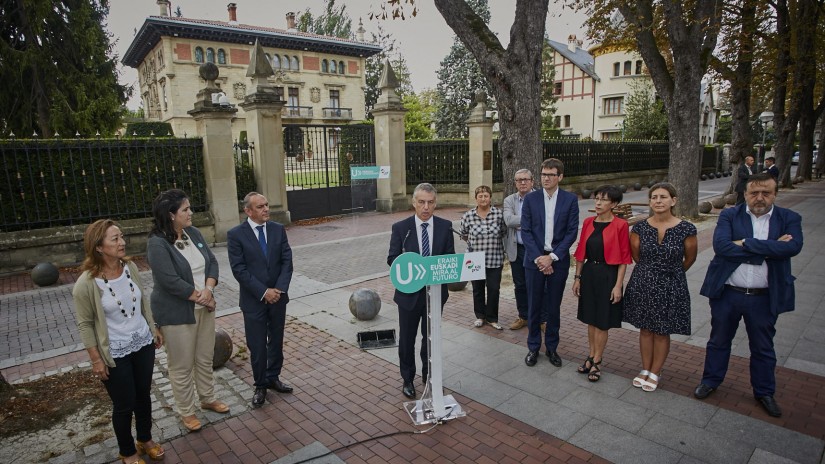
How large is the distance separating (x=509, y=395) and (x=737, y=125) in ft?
61.5

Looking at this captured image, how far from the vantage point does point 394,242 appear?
428cm

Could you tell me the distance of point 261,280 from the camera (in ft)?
13.9

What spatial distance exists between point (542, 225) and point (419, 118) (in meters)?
40.8

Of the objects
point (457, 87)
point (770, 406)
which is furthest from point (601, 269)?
point (457, 87)

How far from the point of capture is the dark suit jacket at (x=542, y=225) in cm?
490

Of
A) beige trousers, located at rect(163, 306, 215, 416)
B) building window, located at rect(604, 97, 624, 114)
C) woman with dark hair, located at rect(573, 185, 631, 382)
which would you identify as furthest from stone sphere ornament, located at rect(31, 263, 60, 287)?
building window, located at rect(604, 97, 624, 114)

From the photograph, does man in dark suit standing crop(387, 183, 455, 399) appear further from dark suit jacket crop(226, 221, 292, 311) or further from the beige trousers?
the beige trousers

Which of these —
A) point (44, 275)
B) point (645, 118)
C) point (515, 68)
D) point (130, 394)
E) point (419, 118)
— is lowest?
point (44, 275)

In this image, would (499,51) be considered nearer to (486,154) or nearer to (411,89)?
(486,154)

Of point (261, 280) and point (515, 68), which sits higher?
point (515, 68)

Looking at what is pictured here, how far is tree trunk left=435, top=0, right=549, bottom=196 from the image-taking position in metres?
8.53

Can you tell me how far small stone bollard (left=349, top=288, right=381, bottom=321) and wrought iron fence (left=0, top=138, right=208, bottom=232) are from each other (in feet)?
23.3

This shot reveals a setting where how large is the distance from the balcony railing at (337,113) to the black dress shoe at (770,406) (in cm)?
5047

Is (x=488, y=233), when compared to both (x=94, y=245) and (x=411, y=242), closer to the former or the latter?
(x=411, y=242)
